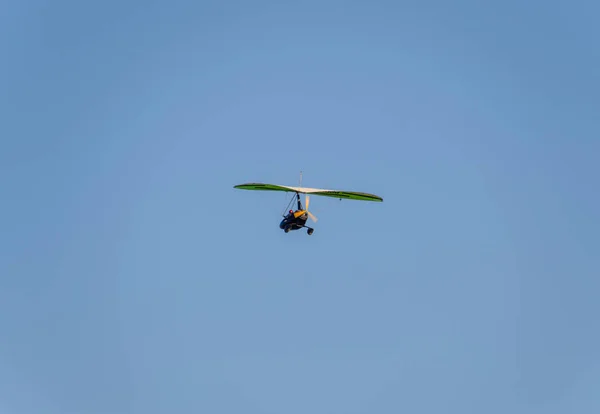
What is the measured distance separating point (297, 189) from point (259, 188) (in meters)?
4.28

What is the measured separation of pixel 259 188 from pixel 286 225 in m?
5.35

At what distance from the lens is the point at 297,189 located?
4719 inches

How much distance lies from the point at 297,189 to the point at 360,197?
8889mm

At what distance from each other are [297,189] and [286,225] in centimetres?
468

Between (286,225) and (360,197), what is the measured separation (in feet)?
31.5

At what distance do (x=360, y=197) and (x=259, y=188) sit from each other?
40.8 feet

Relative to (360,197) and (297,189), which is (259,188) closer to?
(297,189)

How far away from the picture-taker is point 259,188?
395ft

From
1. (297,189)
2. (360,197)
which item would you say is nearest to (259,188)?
(297,189)

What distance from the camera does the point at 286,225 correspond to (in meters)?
122

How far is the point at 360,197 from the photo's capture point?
410 feet
